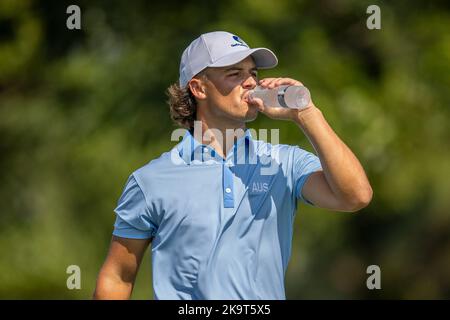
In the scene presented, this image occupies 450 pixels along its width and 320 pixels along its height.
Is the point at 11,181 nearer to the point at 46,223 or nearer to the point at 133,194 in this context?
the point at 46,223

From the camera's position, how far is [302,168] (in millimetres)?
3875

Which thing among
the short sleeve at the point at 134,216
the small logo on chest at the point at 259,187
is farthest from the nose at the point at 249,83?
the short sleeve at the point at 134,216

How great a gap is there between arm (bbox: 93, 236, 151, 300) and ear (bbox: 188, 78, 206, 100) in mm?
584

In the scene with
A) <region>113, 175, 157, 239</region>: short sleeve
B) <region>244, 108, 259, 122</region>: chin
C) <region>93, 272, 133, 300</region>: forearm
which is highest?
<region>244, 108, 259, 122</region>: chin

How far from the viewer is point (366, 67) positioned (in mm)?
9500

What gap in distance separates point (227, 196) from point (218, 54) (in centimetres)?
55

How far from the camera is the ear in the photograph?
4113mm

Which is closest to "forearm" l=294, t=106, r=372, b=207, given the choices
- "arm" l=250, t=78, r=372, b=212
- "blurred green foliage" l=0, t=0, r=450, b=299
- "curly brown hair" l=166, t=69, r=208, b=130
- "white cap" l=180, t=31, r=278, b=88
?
"arm" l=250, t=78, r=372, b=212

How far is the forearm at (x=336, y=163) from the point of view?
364cm

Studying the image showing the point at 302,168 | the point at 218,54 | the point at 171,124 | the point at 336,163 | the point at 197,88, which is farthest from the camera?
the point at 171,124

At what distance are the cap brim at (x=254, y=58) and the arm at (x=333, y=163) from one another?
0.70 ft

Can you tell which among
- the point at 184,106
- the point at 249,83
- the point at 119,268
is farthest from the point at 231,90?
the point at 119,268

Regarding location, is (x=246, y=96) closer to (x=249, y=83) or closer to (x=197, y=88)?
(x=249, y=83)

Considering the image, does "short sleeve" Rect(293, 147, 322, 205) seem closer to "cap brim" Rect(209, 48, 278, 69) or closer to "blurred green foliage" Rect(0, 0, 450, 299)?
"cap brim" Rect(209, 48, 278, 69)
